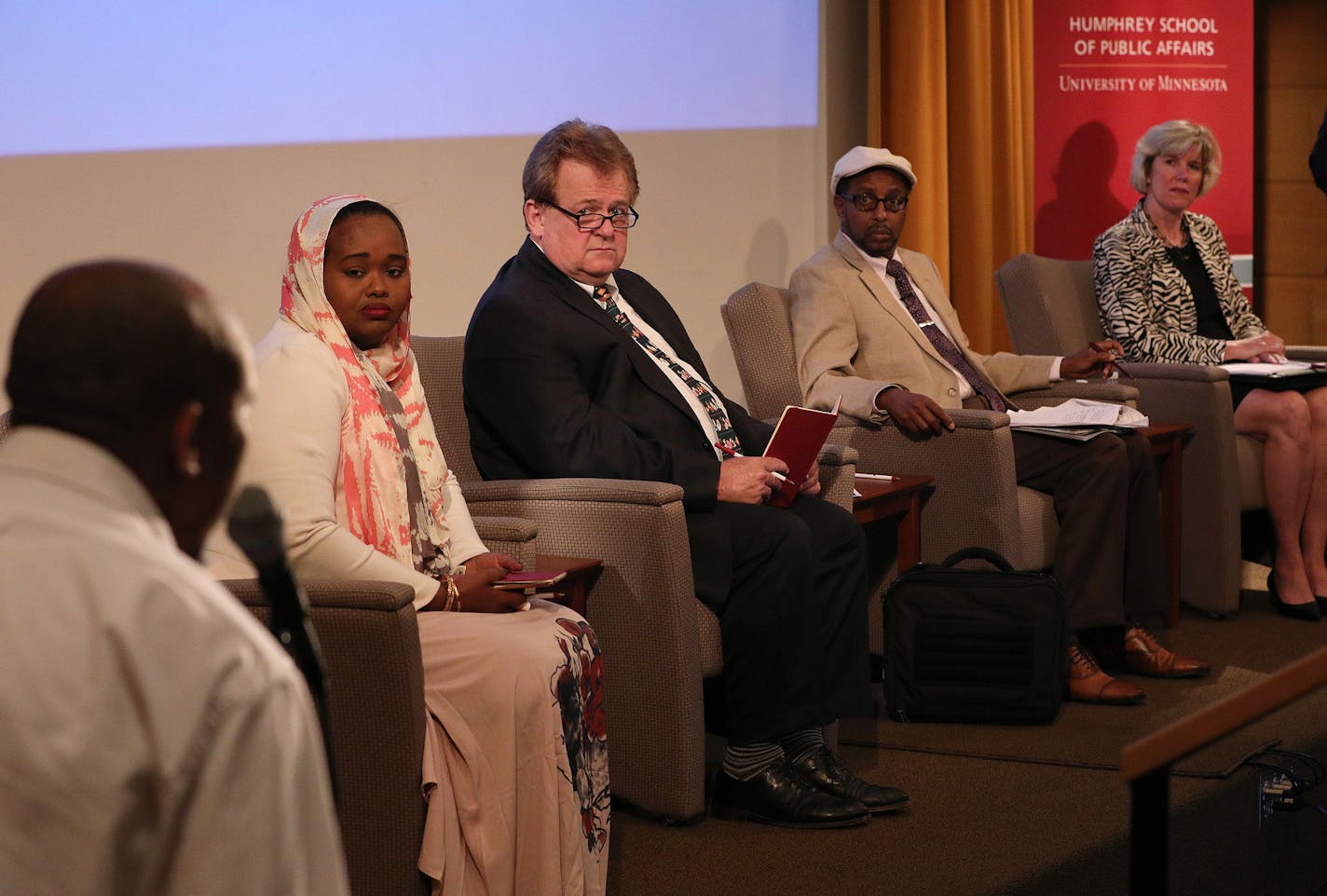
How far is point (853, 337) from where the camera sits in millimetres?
3795

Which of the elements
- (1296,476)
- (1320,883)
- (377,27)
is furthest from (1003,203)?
(1320,883)

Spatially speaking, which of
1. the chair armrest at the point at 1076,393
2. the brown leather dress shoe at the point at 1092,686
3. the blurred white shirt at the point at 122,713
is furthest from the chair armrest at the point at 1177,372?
the blurred white shirt at the point at 122,713

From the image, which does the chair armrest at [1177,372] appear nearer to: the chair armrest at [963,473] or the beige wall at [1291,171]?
the chair armrest at [963,473]

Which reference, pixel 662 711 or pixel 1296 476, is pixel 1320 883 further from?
pixel 1296 476

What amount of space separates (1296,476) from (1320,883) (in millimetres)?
2326

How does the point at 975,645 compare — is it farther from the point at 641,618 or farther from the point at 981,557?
the point at 641,618

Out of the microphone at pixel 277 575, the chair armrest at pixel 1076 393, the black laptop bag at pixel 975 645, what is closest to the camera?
the microphone at pixel 277 575

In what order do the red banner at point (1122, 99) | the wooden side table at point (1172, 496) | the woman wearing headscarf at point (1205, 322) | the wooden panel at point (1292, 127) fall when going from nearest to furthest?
the wooden side table at point (1172, 496) → the woman wearing headscarf at point (1205, 322) → the red banner at point (1122, 99) → the wooden panel at point (1292, 127)

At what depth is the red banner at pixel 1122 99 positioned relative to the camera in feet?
18.0

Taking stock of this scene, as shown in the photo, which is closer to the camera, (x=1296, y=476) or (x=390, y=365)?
(x=390, y=365)

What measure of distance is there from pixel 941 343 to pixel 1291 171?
10.3 feet

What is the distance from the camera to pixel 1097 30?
552 cm

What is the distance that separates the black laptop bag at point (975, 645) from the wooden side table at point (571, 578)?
1021 mm

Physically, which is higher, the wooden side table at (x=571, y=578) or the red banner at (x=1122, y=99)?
the red banner at (x=1122, y=99)
